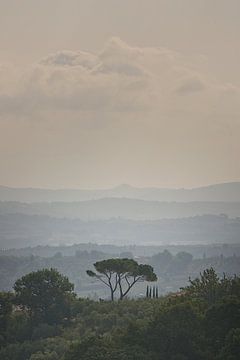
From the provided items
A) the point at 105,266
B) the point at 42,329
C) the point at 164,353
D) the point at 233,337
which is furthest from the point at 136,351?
the point at 105,266

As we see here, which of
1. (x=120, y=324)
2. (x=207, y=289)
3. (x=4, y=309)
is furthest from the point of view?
(x=4, y=309)

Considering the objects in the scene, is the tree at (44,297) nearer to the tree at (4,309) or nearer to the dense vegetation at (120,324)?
the dense vegetation at (120,324)

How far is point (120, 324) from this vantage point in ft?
149

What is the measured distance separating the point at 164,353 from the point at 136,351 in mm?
1598

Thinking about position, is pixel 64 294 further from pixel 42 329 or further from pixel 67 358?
pixel 67 358

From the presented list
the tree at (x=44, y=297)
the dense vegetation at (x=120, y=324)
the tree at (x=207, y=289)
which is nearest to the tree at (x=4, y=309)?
the dense vegetation at (x=120, y=324)

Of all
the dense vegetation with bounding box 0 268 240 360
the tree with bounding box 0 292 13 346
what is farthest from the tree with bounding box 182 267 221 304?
the tree with bounding box 0 292 13 346

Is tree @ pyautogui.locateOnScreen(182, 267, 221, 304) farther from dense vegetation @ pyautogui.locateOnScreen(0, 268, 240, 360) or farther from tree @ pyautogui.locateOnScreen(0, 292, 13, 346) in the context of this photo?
tree @ pyautogui.locateOnScreen(0, 292, 13, 346)

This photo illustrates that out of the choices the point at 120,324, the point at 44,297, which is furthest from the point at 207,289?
the point at 44,297

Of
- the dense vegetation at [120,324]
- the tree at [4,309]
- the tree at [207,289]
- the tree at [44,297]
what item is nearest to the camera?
the dense vegetation at [120,324]

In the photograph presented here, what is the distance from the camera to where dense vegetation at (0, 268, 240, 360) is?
3484 cm

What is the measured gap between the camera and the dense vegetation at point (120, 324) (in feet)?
114

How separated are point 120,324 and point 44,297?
873cm

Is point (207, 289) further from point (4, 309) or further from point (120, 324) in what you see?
point (4, 309)
